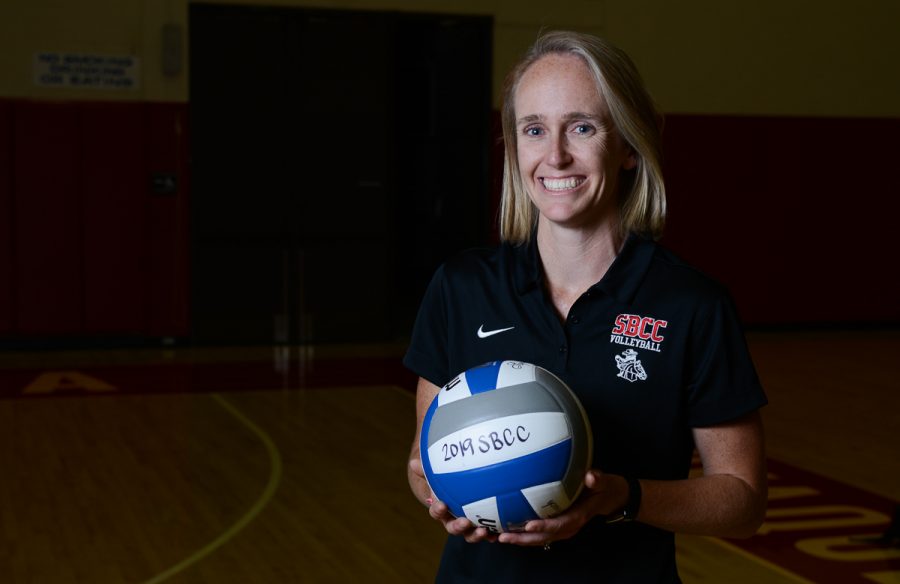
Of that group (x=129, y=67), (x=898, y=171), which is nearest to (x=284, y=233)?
(x=129, y=67)

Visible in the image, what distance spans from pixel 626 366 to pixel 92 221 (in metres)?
8.39

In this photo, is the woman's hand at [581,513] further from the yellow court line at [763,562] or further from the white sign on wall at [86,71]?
the white sign on wall at [86,71]

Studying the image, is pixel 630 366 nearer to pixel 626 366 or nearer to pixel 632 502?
pixel 626 366

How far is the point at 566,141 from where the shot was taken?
1697mm


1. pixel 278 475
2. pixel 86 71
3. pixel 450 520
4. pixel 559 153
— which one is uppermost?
pixel 86 71

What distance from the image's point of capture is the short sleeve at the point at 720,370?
170 centimetres

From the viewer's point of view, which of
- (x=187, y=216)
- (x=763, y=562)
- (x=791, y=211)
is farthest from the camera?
(x=791, y=211)

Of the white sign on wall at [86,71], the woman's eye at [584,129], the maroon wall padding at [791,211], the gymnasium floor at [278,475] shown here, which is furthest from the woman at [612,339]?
the maroon wall padding at [791,211]

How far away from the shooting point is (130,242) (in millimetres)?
9578

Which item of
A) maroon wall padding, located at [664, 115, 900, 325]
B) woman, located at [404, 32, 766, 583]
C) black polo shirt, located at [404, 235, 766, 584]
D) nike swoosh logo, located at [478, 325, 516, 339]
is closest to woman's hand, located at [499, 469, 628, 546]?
woman, located at [404, 32, 766, 583]

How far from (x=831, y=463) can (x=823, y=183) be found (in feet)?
19.5

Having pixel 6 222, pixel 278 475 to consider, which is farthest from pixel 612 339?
pixel 6 222

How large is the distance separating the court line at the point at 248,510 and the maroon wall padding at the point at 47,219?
9.83ft

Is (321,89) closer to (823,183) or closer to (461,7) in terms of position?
(461,7)
